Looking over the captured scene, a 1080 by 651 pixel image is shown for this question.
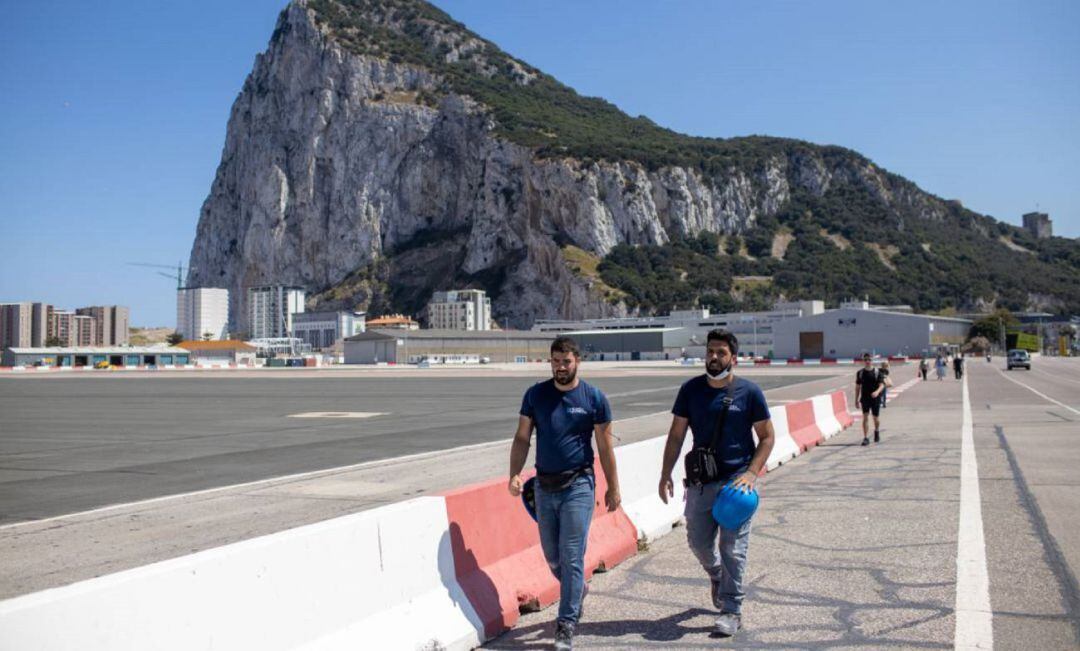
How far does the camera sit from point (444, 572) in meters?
5.43

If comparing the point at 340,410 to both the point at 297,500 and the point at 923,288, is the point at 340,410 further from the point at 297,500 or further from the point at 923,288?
the point at 923,288

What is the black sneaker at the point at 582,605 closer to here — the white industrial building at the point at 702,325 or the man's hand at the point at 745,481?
the man's hand at the point at 745,481

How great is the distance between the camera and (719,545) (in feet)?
18.5

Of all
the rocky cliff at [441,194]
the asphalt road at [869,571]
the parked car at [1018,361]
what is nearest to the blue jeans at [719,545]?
the asphalt road at [869,571]

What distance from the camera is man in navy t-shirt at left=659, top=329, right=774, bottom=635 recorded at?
5512 mm

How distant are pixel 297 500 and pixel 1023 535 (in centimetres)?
787

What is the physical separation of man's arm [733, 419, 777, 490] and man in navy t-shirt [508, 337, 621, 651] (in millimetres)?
837

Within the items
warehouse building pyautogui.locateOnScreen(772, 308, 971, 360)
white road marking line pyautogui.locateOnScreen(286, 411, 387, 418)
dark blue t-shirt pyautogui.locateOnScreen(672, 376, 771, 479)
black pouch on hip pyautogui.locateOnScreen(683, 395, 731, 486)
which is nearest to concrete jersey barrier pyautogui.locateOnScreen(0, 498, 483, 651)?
black pouch on hip pyautogui.locateOnScreen(683, 395, 731, 486)

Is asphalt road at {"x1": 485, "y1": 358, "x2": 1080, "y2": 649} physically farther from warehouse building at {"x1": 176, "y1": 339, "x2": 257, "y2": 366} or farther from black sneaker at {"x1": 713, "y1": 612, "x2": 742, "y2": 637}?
A: warehouse building at {"x1": 176, "y1": 339, "x2": 257, "y2": 366}

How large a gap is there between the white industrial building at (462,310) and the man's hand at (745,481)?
6209 inches

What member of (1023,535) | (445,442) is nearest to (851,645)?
(1023,535)

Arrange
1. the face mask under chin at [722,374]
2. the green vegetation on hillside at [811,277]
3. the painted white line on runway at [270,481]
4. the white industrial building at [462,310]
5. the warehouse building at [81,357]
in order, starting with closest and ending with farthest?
the face mask under chin at [722,374], the painted white line on runway at [270,481], the warehouse building at [81,357], the white industrial building at [462,310], the green vegetation on hillside at [811,277]

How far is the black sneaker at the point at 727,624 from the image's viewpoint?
5402mm

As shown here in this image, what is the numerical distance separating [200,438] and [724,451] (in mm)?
16649
